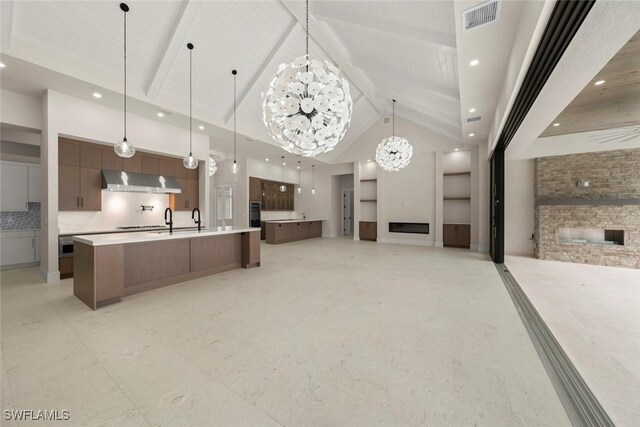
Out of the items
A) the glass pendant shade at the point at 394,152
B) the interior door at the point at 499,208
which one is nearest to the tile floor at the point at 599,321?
the interior door at the point at 499,208

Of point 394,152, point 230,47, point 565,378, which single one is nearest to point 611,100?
point 394,152

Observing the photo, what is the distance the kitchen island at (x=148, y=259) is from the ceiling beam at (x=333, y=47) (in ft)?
14.1

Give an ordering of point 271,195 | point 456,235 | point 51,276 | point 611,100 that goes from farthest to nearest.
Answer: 1. point 271,195
2. point 456,235
3. point 51,276
4. point 611,100

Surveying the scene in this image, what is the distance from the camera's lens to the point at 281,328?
2629mm

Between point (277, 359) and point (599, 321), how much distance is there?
12.6 ft

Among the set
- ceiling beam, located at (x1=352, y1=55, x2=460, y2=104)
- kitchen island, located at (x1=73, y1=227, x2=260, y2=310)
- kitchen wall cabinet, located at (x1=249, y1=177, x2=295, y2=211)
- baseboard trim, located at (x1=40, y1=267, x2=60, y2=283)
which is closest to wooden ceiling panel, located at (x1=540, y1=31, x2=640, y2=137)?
ceiling beam, located at (x1=352, y1=55, x2=460, y2=104)

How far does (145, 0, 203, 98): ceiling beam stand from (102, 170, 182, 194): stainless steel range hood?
2.04 m

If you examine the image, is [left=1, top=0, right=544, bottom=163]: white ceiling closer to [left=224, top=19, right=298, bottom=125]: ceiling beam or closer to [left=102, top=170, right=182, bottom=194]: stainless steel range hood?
[left=224, top=19, right=298, bottom=125]: ceiling beam

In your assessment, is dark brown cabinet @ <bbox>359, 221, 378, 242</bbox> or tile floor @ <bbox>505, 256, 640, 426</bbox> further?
dark brown cabinet @ <bbox>359, 221, 378, 242</bbox>

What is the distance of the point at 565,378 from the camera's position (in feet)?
6.19

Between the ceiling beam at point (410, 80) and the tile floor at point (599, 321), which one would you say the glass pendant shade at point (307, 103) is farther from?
the ceiling beam at point (410, 80)

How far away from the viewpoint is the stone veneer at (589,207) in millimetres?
5590

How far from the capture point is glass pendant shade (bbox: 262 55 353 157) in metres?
2.19

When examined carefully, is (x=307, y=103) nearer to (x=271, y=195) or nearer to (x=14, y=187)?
(x=14, y=187)
